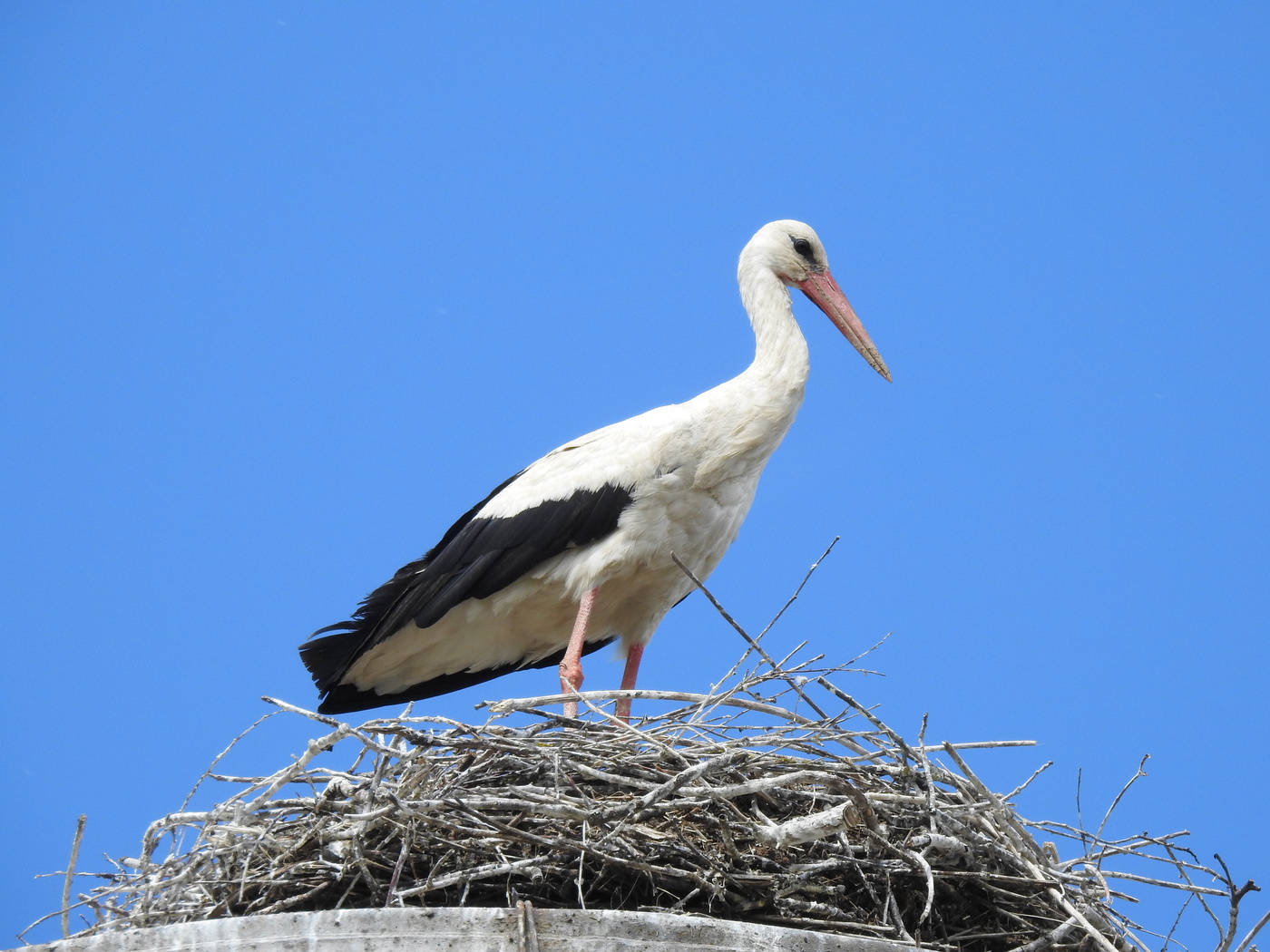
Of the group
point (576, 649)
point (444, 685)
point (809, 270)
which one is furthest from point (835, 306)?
point (444, 685)

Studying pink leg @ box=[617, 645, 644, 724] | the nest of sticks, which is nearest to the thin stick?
the nest of sticks

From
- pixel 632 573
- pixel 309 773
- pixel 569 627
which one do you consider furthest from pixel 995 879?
pixel 569 627

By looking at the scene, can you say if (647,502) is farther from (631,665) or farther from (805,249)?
(805,249)

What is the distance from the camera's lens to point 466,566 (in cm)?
555

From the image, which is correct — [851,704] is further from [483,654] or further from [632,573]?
[483,654]

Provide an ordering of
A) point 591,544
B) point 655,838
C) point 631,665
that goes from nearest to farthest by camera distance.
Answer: point 655,838 → point 591,544 → point 631,665

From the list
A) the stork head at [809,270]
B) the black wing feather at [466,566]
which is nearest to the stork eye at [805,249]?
the stork head at [809,270]

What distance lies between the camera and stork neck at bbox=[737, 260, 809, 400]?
5.59 meters

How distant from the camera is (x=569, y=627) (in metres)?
5.90

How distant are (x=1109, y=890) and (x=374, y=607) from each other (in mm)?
2961

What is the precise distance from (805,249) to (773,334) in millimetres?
649

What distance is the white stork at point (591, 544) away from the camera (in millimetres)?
5395

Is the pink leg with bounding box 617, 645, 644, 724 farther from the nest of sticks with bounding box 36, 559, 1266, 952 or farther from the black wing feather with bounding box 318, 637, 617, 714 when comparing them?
the nest of sticks with bounding box 36, 559, 1266, 952

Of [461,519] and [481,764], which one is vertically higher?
[461,519]
